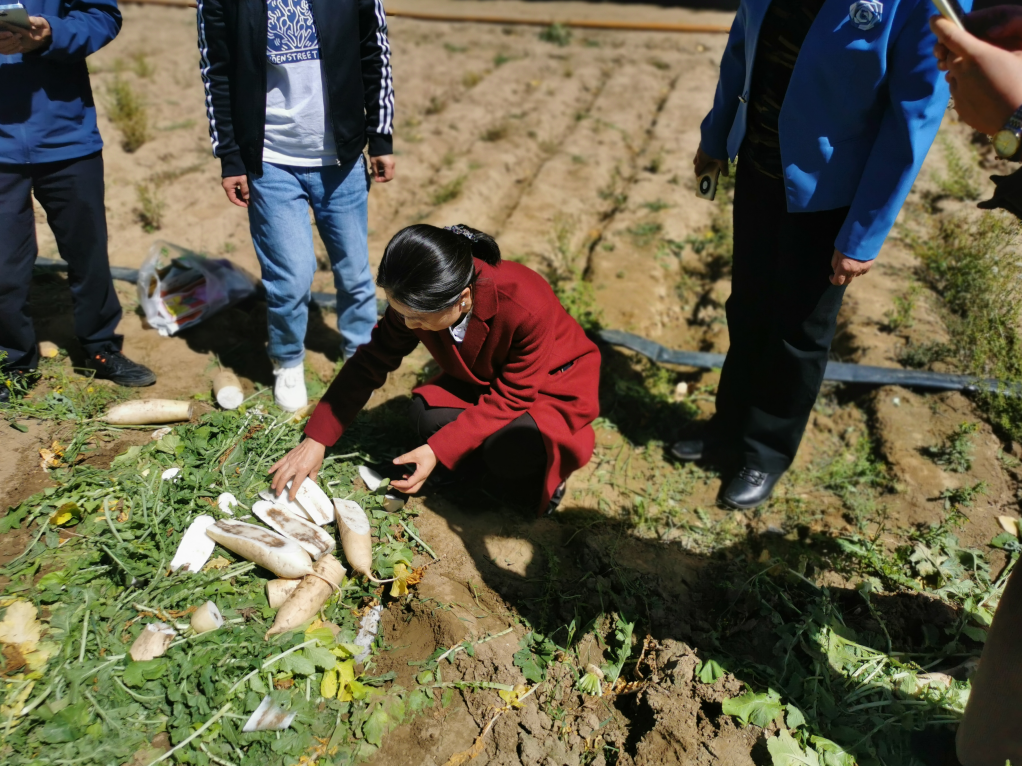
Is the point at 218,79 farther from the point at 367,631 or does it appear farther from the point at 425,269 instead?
the point at 367,631

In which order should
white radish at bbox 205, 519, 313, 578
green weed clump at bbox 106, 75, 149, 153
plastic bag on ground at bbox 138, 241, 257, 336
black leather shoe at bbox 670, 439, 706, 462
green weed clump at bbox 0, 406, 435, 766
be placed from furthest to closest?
green weed clump at bbox 106, 75, 149, 153 < plastic bag on ground at bbox 138, 241, 257, 336 < black leather shoe at bbox 670, 439, 706, 462 < white radish at bbox 205, 519, 313, 578 < green weed clump at bbox 0, 406, 435, 766

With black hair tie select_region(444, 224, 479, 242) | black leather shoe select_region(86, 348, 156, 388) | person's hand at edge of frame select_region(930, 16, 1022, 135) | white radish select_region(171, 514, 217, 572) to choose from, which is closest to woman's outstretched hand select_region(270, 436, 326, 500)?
white radish select_region(171, 514, 217, 572)

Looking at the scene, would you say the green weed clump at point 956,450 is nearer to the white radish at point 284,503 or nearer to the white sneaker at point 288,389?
the white radish at point 284,503

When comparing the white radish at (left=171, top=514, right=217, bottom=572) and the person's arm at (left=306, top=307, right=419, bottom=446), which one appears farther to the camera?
the person's arm at (left=306, top=307, right=419, bottom=446)

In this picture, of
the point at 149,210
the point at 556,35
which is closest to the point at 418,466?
the point at 149,210

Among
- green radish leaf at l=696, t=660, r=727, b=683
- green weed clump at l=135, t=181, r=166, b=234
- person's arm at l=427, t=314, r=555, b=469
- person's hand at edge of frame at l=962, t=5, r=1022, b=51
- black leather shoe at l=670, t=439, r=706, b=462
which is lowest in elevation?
green weed clump at l=135, t=181, r=166, b=234

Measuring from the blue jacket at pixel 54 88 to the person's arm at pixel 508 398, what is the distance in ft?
5.84

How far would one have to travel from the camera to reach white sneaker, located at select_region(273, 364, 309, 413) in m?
3.04

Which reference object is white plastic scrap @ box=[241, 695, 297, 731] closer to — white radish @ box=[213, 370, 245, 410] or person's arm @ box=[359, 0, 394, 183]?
white radish @ box=[213, 370, 245, 410]

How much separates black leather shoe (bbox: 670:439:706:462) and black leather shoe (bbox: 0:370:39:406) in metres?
2.63

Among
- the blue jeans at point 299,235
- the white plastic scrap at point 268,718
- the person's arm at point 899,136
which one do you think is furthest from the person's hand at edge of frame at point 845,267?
the white plastic scrap at point 268,718

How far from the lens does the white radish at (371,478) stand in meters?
2.64

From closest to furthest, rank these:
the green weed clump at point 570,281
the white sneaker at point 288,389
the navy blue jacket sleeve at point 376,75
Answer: the navy blue jacket sleeve at point 376,75, the white sneaker at point 288,389, the green weed clump at point 570,281

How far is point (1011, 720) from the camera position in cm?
167
